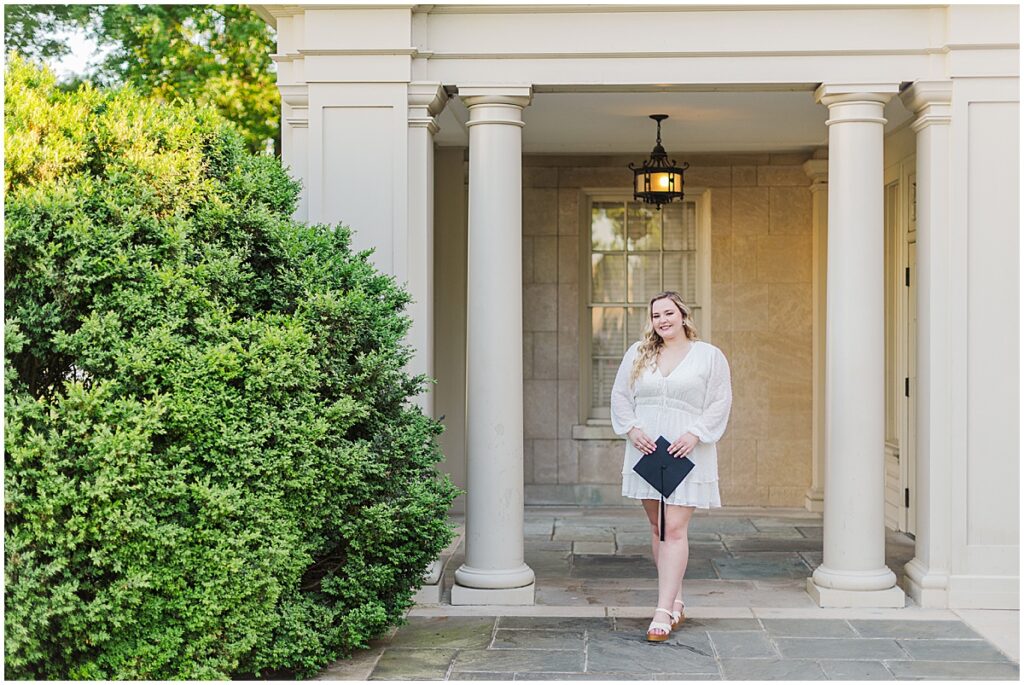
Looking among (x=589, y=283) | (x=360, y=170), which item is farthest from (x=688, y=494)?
(x=589, y=283)

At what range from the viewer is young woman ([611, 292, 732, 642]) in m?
5.68

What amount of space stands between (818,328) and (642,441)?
499 cm

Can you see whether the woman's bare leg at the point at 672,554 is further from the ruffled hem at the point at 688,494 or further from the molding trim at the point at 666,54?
the molding trim at the point at 666,54

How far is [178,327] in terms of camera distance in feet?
16.0

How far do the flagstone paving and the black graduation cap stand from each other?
823mm

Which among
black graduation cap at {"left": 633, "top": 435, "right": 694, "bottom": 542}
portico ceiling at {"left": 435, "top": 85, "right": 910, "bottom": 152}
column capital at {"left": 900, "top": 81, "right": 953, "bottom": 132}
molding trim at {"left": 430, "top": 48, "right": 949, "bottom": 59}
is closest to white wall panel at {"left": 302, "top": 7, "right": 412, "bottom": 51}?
molding trim at {"left": 430, "top": 48, "right": 949, "bottom": 59}

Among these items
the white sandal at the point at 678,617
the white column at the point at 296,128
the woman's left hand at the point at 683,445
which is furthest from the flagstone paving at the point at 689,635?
the white column at the point at 296,128

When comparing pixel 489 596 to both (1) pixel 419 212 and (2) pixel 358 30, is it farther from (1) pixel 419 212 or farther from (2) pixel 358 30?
(2) pixel 358 30

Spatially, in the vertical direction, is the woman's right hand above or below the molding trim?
below

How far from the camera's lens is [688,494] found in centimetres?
569

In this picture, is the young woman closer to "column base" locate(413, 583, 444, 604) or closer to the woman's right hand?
the woman's right hand

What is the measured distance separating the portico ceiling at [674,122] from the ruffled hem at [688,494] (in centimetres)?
266

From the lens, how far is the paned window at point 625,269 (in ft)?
35.0

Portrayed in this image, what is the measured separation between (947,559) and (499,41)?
4116mm
